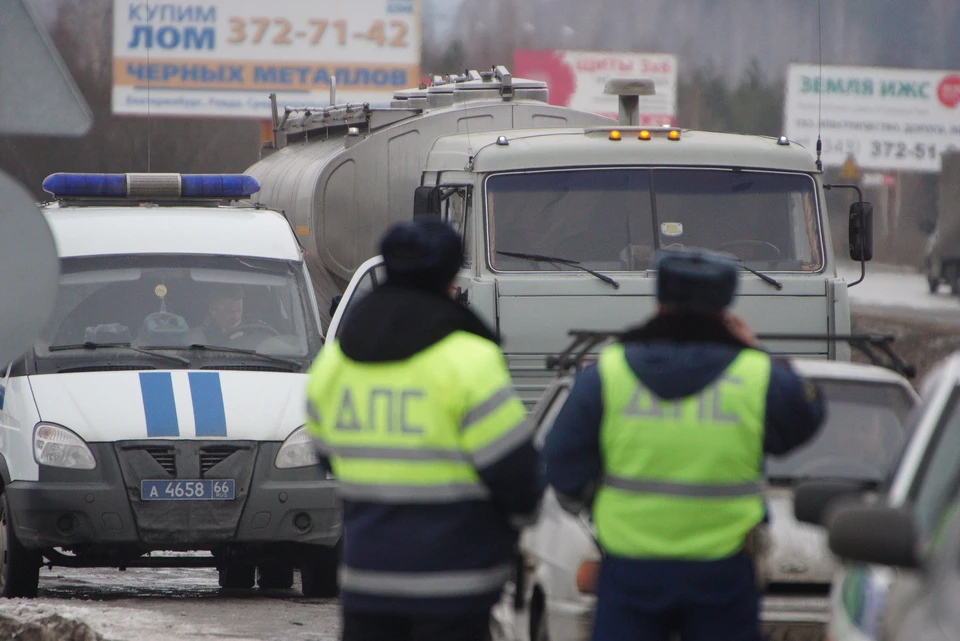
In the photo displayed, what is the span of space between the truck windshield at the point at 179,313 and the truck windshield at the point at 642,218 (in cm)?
129

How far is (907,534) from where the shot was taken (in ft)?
11.3

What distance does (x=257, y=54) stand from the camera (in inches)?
1510

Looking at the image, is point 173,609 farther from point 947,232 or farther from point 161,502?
point 947,232

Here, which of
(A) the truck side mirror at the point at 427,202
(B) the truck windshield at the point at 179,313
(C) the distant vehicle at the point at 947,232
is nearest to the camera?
(B) the truck windshield at the point at 179,313

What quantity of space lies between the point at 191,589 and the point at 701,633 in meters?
6.61

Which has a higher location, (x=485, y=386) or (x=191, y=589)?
(x=485, y=386)

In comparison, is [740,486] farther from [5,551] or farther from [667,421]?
[5,551]

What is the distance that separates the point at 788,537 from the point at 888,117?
44.4 metres

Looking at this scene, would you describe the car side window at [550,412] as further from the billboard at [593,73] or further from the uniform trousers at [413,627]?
the billboard at [593,73]

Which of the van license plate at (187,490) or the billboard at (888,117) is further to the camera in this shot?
the billboard at (888,117)

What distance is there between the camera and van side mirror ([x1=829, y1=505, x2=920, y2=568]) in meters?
3.45

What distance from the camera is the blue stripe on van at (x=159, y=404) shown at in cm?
898

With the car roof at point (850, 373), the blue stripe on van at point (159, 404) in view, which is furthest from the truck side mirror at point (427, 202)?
the car roof at point (850, 373)

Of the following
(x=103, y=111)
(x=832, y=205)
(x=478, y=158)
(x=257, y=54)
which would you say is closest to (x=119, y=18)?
(x=257, y=54)
